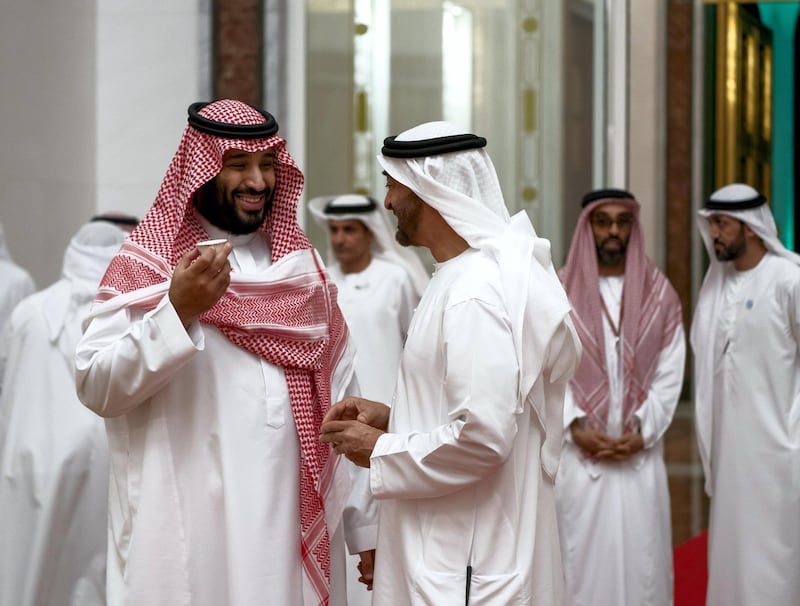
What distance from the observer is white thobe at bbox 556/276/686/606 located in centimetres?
507

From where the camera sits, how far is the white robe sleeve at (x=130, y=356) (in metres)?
2.83

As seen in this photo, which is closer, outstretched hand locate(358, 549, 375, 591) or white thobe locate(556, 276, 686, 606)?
outstretched hand locate(358, 549, 375, 591)

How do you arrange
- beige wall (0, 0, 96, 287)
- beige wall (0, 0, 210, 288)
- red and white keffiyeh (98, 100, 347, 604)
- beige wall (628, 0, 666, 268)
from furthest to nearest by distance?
beige wall (628, 0, 666, 268) < beige wall (0, 0, 210, 288) < beige wall (0, 0, 96, 287) < red and white keffiyeh (98, 100, 347, 604)

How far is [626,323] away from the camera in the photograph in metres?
5.19

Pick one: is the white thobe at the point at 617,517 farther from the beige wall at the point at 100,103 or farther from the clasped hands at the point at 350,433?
the beige wall at the point at 100,103

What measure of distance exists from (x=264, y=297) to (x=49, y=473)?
1880mm

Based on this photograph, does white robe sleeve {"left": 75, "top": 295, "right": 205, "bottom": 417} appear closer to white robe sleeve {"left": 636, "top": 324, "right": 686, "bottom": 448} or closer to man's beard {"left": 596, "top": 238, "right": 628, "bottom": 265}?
white robe sleeve {"left": 636, "top": 324, "right": 686, "bottom": 448}

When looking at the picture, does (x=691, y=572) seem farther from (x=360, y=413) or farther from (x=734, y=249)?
(x=360, y=413)

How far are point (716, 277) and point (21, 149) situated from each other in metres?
4.14

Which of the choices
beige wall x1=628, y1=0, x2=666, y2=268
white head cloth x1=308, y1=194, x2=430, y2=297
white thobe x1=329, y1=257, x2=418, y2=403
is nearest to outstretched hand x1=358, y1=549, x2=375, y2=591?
white thobe x1=329, y1=257, x2=418, y2=403

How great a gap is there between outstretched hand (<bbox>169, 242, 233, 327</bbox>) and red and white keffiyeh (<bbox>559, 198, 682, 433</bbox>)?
8.02 ft

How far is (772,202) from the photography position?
1203 centimetres

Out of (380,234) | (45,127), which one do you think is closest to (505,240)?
(380,234)

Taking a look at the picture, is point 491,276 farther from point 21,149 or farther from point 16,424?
point 21,149
